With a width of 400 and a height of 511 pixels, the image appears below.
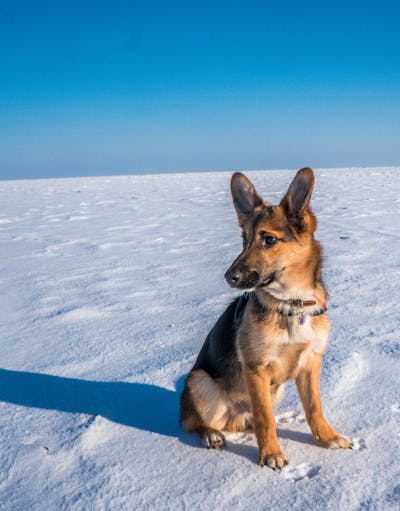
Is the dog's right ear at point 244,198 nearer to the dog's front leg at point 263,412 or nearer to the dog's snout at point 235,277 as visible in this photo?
the dog's snout at point 235,277

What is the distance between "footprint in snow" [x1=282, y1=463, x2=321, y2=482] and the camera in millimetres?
2336

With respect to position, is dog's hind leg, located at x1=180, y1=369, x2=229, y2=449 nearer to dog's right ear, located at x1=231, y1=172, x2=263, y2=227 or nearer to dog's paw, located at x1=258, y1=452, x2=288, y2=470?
dog's paw, located at x1=258, y1=452, x2=288, y2=470

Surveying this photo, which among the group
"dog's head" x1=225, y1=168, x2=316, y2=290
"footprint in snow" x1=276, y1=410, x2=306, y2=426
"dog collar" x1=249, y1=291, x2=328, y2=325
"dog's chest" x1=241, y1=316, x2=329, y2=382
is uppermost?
"dog's head" x1=225, y1=168, x2=316, y2=290

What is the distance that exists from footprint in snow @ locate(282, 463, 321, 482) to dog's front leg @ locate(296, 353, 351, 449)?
0.66ft

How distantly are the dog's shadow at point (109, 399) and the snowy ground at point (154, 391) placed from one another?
0.01 metres

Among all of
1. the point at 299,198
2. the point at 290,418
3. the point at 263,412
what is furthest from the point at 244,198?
the point at 290,418

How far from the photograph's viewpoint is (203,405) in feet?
8.81

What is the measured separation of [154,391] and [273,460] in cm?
115

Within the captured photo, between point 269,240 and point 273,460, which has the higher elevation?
point 269,240

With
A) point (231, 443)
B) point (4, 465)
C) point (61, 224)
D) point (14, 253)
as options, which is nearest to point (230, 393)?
point (231, 443)

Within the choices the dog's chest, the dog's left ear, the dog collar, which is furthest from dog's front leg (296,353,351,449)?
the dog's left ear

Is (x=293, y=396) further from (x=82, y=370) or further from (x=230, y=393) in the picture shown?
(x=82, y=370)

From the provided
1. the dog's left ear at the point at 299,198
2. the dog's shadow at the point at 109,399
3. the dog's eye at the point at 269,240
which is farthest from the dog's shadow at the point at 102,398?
the dog's left ear at the point at 299,198

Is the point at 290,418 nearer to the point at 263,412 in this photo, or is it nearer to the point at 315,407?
the point at 315,407
